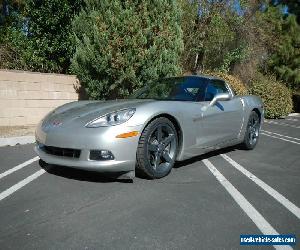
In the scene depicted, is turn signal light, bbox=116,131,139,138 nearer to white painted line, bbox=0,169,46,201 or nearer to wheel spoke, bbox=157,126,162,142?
wheel spoke, bbox=157,126,162,142

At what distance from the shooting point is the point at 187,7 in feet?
48.1

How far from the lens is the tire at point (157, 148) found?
14.1 ft

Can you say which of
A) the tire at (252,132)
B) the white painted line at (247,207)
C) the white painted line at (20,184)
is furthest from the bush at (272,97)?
the white painted line at (20,184)

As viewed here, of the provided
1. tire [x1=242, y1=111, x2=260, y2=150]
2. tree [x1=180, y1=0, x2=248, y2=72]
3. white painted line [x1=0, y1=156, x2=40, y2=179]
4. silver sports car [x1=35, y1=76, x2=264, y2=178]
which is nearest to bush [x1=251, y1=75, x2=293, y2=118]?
tree [x1=180, y1=0, x2=248, y2=72]

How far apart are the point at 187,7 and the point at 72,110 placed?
36.3ft

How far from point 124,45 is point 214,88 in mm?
4465

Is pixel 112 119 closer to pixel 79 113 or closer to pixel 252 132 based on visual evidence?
pixel 79 113

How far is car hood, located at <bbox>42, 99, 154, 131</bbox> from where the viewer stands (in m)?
4.29

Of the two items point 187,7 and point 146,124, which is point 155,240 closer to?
point 146,124

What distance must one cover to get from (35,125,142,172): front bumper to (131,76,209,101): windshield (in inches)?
48.8

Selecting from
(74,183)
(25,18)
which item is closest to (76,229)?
(74,183)

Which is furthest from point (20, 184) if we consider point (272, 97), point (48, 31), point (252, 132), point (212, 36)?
point (212, 36)

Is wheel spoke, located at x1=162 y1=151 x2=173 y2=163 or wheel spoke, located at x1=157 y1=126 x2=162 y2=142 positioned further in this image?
wheel spoke, located at x1=162 y1=151 x2=173 y2=163

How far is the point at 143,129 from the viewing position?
4324mm
